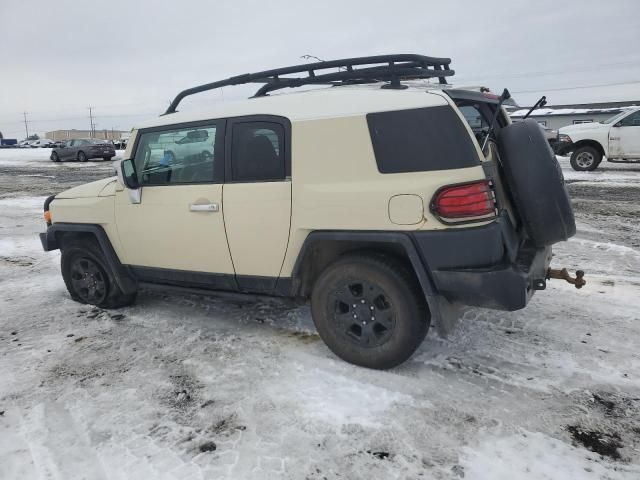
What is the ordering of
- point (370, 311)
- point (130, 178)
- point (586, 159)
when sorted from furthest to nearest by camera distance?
1. point (586, 159)
2. point (130, 178)
3. point (370, 311)

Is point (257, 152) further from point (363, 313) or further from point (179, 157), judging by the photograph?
point (363, 313)

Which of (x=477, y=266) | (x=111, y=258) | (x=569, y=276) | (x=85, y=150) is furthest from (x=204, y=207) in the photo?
(x=85, y=150)

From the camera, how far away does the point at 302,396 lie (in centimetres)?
290

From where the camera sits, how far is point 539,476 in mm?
2186

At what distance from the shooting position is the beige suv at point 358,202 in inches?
109

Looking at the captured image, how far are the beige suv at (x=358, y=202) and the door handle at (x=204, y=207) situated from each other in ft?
0.04

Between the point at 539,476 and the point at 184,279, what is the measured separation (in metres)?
2.86

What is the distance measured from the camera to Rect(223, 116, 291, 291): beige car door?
3271 millimetres

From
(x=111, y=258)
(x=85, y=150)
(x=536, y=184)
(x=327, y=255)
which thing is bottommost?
(x=111, y=258)

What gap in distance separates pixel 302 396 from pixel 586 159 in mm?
14825

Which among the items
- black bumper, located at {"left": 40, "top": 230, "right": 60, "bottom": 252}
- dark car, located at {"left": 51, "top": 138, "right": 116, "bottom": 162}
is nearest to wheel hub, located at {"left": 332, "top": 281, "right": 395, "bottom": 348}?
black bumper, located at {"left": 40, "top": 230, "right": 60, "bottom": 252}

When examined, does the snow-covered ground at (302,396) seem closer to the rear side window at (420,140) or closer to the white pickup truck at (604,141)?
the rear side window at (420,140)

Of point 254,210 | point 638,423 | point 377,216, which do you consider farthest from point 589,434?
point 254,210

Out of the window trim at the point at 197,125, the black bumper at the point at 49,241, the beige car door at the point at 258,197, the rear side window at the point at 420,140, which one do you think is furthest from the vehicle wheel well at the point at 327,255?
the black bumper at the point at 49,241
